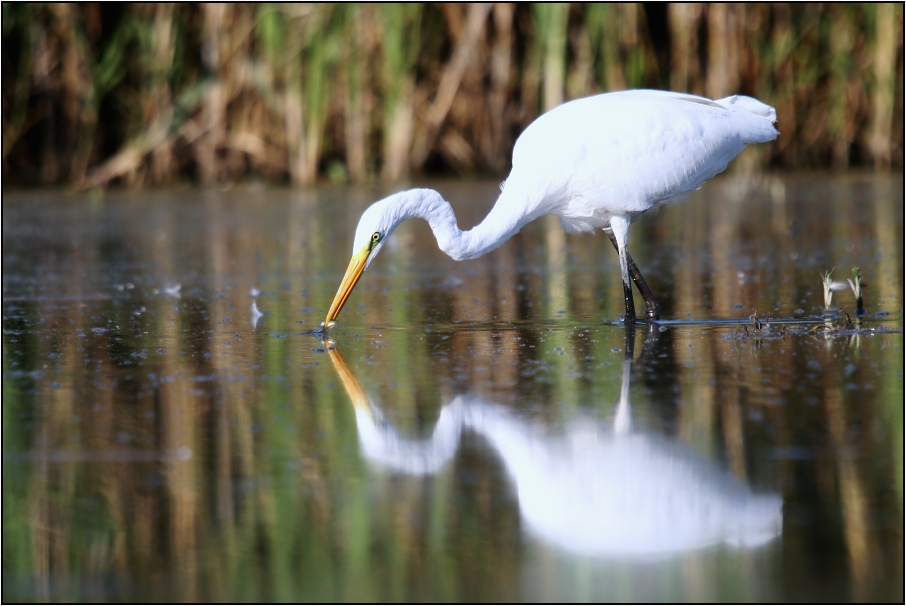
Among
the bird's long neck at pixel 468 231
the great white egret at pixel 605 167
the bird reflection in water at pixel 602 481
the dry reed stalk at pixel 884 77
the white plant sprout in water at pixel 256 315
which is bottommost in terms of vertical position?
the bird reflection in water at pixel 602 481

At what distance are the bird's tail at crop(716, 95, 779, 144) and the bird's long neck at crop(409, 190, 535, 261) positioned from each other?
122 cm

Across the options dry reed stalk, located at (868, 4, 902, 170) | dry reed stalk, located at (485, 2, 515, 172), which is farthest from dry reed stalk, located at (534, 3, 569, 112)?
dry reed stalk, located at (868, 4, 902, 170)

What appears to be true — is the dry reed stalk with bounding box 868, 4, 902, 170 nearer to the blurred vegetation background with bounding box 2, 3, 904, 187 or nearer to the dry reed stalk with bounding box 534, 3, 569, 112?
the blurred vegetation background with bounding box 2, 3, 904, 187

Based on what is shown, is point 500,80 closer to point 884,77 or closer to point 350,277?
point 884,77

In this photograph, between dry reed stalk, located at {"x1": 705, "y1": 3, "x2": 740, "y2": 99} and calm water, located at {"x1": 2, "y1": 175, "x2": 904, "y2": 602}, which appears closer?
calm water, located at {"x1": 2, "y1": 175, "x2": 904, "y2": 602}

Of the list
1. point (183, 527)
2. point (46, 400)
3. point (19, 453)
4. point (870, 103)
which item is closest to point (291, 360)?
point (46, 400)

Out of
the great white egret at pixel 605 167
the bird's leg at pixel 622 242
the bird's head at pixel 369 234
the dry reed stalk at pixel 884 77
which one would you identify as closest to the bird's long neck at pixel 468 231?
the great white egret at pixel 605 167

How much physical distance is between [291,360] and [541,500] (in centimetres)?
187

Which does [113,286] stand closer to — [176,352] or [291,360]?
[176,352]

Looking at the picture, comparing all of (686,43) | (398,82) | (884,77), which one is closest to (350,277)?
(398,82)

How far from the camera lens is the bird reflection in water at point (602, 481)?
2.56 meters

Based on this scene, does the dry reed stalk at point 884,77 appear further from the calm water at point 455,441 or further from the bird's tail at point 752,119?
the bird's tail at point 752,119

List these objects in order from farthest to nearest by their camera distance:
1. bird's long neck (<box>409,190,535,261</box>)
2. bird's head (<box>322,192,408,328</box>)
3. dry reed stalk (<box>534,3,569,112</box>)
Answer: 1. dry reed stalk (<box>534,3,569,112</box>)
2. bird's long neck (<box>409,190,535,261</box>)
3. bird's head (<box>322,192,408,328</box>)

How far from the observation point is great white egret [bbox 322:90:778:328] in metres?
5.20
